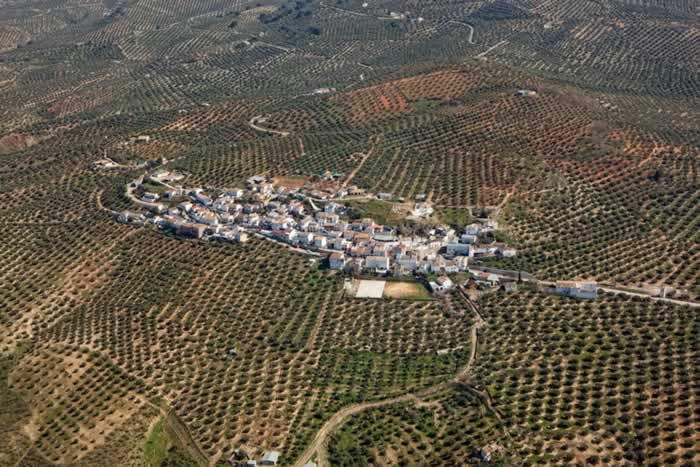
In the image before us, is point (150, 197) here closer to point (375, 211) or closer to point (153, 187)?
point (153, 187)

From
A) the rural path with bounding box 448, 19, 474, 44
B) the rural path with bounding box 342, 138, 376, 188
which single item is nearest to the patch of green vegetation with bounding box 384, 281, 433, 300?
the rural path with bounding box 342, 138, 376, 188

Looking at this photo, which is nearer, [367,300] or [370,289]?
[367,300]

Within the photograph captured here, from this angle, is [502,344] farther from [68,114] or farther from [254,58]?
[254,58]

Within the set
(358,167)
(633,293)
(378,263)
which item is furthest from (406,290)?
(358,167)

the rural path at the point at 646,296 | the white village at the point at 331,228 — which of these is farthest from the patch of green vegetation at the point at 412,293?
the rural path at the point at 646,296

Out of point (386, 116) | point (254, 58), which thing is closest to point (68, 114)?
point (254, 58)

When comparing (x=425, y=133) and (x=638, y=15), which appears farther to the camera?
(x=638, y=15)
